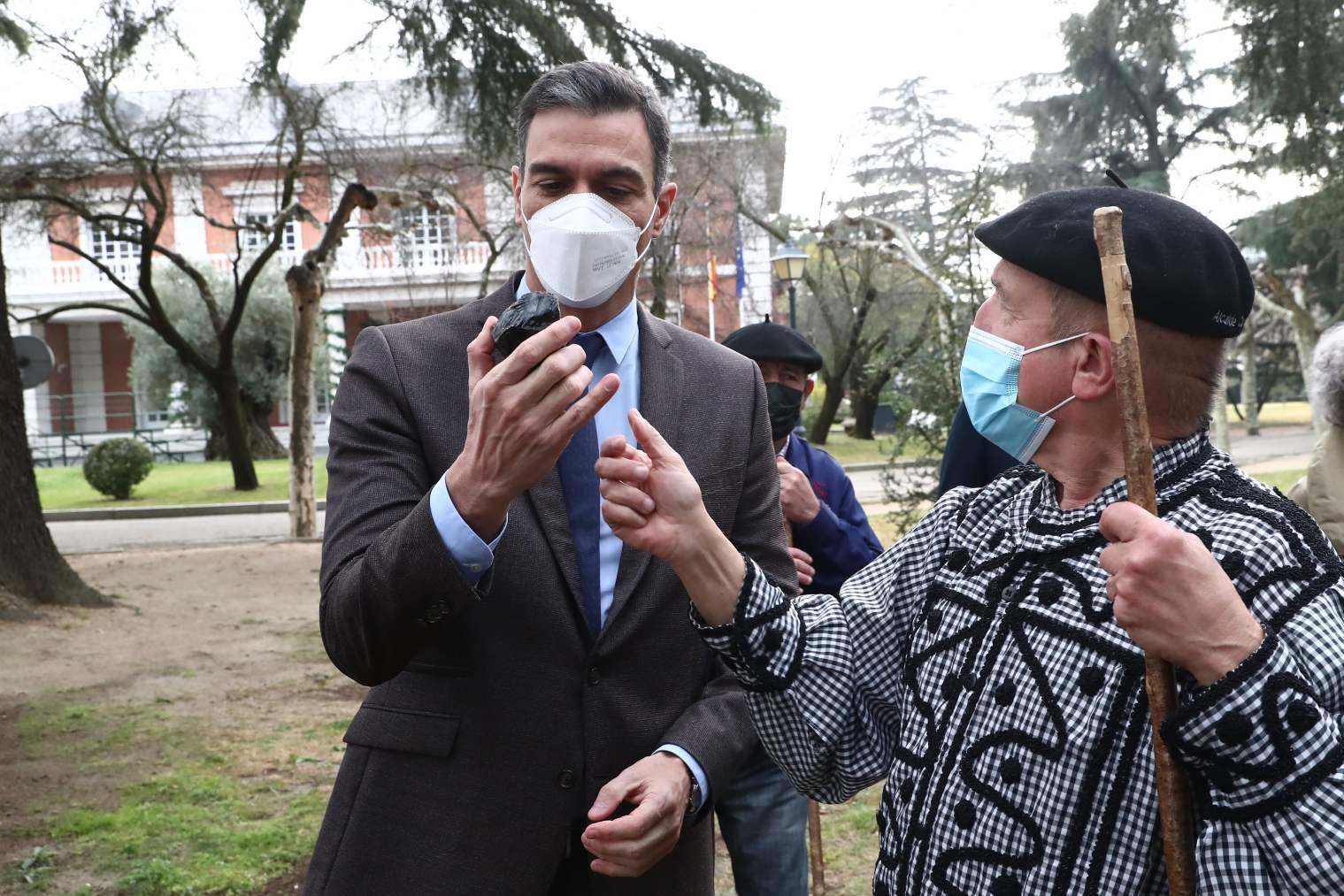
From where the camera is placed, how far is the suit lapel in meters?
2.11

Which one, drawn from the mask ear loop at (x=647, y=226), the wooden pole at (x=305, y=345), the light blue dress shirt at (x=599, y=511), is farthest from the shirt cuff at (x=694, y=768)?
the wooden pole at (x=305, y=345)

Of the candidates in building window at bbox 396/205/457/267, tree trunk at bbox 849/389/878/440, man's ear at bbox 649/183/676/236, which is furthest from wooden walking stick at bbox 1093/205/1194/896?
tree trunk at bbox 849/389/878/440

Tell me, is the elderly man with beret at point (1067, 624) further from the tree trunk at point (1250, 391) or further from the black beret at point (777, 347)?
the tree trunk at point (1250, 391)

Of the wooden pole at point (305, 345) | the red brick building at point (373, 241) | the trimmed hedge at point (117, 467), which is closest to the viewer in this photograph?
the wooden pole at point (305, 345)

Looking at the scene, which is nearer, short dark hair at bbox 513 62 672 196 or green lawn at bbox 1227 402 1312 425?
short dark hair at bbox 513 62 672 196

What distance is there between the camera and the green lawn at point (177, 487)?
2166 centimetres

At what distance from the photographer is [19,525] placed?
9.49 metres

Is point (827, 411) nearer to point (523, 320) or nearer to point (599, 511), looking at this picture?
point (599, 511)

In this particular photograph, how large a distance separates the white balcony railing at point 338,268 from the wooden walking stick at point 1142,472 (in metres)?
24.1

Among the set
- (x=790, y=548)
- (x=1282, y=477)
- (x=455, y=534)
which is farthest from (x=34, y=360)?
(x=1282, y=477)

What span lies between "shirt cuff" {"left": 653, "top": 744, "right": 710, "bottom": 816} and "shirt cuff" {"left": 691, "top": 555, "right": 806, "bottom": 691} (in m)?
0.31

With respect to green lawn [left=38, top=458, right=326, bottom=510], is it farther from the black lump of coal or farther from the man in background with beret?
the black lump of coal

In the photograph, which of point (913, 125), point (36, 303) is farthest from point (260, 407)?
point (913, 125)

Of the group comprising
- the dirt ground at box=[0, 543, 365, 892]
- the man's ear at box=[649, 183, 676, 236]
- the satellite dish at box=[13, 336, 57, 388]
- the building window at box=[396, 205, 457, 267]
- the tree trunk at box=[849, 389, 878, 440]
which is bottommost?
the tree trunk at box=[849, 389, 878, 440]
